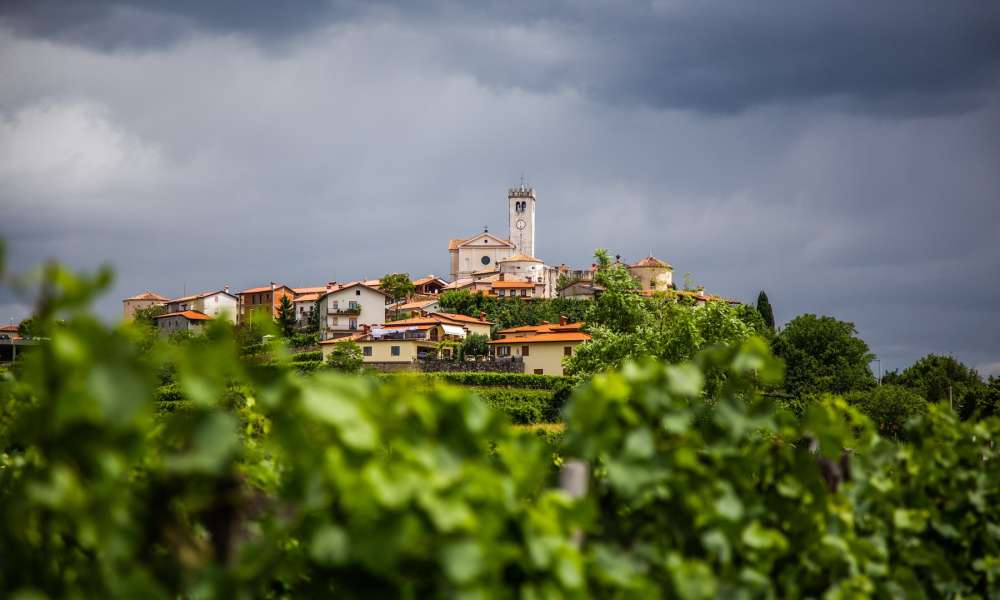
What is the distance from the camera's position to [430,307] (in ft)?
331

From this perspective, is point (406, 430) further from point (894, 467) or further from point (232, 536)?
point (894, 467)

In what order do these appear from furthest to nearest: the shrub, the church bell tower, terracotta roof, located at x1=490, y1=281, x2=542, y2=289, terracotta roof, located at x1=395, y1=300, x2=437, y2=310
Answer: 1. the church bell tower
2. terracotta roof, located at x1=490, y1=281, x2=542, y2=289
3. terracotta roof, located at x1=395, y1=300, x2=437, y2=310
4. the shrub

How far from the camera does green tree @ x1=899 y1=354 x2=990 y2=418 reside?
6853 cm

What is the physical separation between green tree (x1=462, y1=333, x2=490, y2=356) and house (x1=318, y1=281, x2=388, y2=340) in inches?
815

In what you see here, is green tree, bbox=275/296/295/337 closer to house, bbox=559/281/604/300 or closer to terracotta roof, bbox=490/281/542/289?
terracotta roof, bbox=490/281/542/289

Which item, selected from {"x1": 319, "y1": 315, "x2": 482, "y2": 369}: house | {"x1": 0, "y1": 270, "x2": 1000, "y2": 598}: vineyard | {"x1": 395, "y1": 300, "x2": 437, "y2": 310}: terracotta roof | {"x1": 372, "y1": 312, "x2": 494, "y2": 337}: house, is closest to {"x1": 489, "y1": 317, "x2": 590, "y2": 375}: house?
{"x1": 319, "y1": 315, "x2": 482, "y2": 369}: house

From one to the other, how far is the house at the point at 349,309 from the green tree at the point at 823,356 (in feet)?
144

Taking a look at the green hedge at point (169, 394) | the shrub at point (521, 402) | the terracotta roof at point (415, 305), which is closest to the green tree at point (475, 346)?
the shrub at point (521, 402)

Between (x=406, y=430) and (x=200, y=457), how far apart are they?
1.48 ft

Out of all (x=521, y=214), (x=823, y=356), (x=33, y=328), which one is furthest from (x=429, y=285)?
(x=33, y=328)

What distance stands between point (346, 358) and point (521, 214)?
96283mm

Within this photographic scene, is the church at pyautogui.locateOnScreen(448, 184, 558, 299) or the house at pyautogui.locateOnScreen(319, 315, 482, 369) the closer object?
the house at pyautogui.locateOnScreen(319, 315, 482, 369)

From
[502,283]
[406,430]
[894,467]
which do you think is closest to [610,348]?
[894,467]

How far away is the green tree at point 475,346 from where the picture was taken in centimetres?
7412
